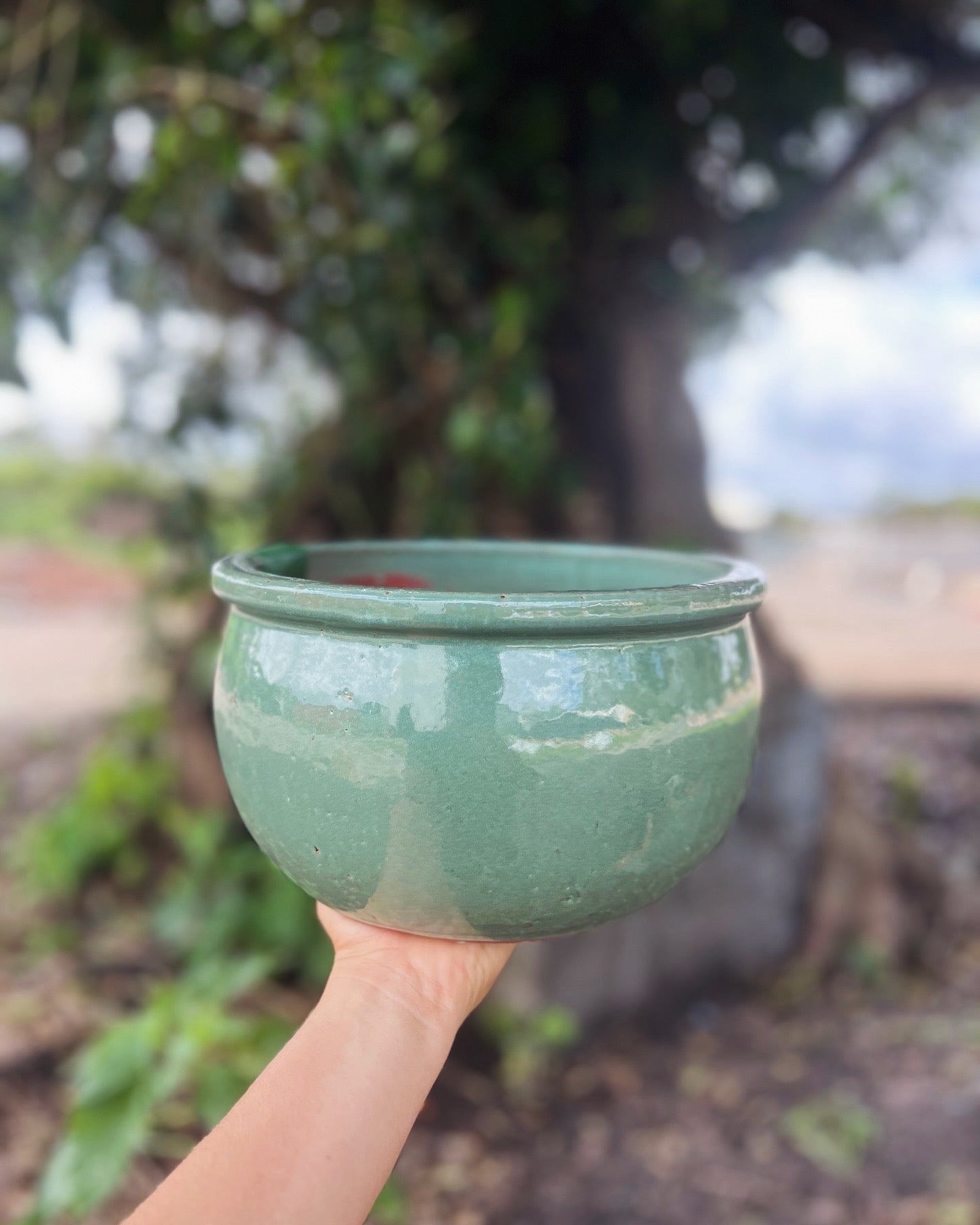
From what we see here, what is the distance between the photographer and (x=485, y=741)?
2.19ft

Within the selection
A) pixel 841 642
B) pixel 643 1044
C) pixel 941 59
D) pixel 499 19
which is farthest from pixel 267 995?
pixel 841 642

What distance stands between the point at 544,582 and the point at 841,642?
566 centimetres

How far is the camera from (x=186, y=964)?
249 cm

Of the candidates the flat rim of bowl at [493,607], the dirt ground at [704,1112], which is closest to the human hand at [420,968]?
the flat rim of bowl at [493,607]

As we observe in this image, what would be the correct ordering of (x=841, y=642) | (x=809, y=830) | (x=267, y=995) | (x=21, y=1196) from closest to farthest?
(x=21, y=1196) < (x=267, y=995) < (x=809, y=830) < (x=841, y=642)

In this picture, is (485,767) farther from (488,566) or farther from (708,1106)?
(708,1106)

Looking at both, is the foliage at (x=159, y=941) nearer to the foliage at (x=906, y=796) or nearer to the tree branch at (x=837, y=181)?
the tree branch at (x=837, y=181)

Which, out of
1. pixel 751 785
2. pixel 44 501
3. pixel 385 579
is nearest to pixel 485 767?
pixel 385 579

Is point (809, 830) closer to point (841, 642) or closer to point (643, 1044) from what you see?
point (643, 1044)

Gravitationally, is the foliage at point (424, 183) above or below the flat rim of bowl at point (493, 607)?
above

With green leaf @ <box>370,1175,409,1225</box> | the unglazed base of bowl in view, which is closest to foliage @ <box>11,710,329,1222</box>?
green leaf @ <box>370,1175,409,1225</box>

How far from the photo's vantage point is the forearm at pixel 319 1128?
2.06 ft

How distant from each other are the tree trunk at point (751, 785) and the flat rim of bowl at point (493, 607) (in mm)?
1826

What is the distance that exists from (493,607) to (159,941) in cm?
235
